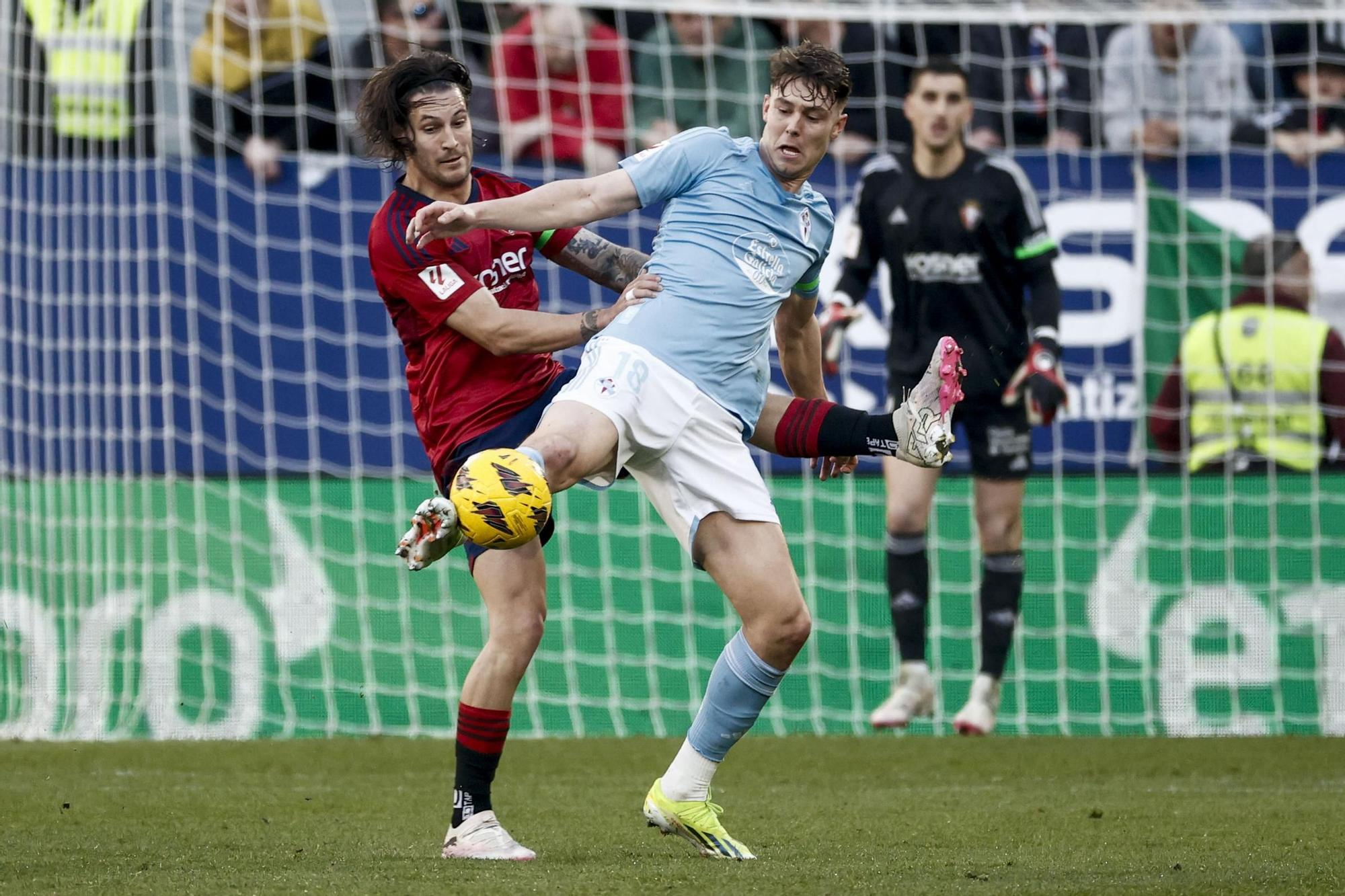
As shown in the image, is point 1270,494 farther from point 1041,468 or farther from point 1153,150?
point 1153,150

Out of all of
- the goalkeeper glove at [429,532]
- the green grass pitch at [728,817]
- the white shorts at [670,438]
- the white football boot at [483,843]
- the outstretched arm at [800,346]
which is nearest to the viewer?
the goalkeeper glove at [429,532]

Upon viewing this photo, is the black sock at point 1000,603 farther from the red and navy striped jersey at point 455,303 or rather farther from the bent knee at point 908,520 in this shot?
the red and navy striped jersey at point 455,303

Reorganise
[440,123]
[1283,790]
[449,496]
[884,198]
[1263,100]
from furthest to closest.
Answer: [1263,100] < [884,198] < [1283,790] < [440,123] < [449,496]

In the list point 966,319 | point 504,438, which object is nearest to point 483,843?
point 504,438

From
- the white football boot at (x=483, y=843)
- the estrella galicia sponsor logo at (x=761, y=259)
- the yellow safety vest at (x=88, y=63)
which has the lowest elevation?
the white football boot at (x=483, y=843)

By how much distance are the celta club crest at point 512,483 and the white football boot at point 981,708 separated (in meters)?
4.38

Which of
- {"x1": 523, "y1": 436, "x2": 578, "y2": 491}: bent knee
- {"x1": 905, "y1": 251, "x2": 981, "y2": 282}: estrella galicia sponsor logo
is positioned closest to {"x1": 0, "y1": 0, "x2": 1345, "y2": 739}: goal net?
{"x1": 905, "y1": 251, "x2": 981, "y2": 282}: estrella galicia sponsor logo

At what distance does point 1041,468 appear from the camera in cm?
889

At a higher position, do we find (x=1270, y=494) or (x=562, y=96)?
(x=562, y=96)

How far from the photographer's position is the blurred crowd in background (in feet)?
30.1

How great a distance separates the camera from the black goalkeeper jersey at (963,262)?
317 inches

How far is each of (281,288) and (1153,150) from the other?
4227 mm

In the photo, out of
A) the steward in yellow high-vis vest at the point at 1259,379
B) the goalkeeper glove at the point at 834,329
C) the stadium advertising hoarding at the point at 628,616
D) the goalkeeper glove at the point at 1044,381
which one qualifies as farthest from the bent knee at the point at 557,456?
the steward in yellow high-vis vest at the point at 1259,379

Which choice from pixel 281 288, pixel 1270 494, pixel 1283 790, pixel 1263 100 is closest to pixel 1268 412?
pixel 1270 494
